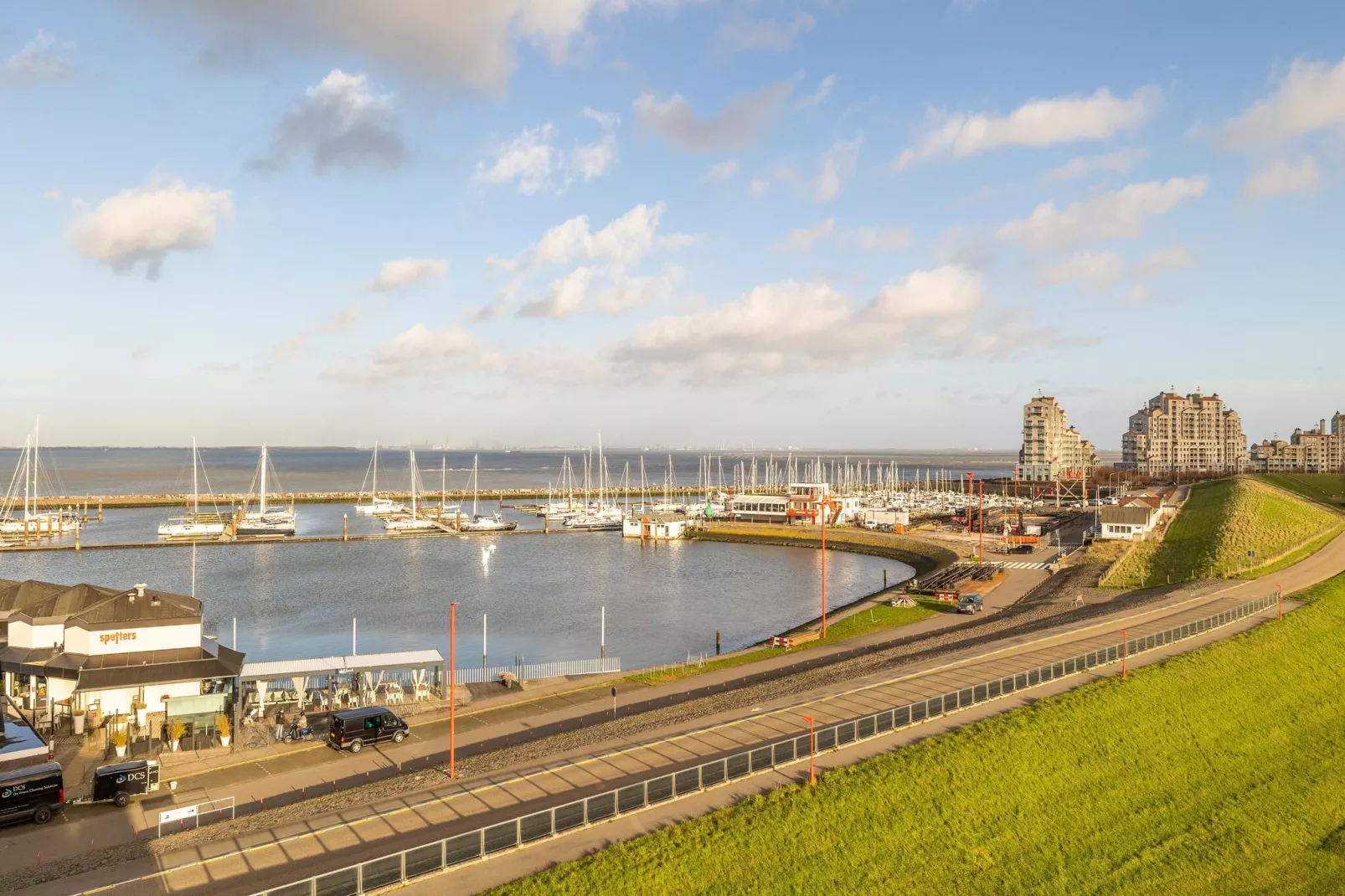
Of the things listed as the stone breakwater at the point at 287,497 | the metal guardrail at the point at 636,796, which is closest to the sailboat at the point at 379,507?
the stone breakwater at the point at 287,497

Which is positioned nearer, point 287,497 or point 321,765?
point 321,765

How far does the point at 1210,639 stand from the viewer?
39.4 m

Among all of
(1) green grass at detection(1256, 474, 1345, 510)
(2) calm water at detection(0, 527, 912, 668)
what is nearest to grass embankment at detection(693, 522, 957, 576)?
(2) calm water at detection(0, 527, 912, 668)

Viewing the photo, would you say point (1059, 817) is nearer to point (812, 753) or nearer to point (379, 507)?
point (812, 753)

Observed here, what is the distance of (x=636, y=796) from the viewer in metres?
21.2

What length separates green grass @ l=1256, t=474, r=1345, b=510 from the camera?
115 m

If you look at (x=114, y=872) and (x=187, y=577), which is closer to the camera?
(x=114, y=872)

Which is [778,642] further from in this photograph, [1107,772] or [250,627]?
[250,627]

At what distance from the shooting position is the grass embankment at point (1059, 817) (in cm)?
1969

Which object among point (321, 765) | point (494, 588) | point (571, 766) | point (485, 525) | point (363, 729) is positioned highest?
point (571, 766)

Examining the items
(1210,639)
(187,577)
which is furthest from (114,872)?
(187,577)

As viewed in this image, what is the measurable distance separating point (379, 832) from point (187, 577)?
7294 cm

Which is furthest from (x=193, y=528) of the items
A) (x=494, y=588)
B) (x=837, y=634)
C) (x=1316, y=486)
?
(x=1316, y=486)

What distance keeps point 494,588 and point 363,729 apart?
48.6m
